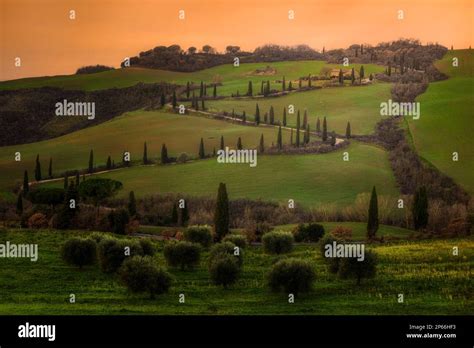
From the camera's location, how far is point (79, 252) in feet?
102

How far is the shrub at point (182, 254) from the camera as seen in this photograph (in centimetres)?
3116

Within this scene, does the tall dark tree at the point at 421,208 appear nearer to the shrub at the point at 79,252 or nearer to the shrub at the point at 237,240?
the shrub at the point at 237,240

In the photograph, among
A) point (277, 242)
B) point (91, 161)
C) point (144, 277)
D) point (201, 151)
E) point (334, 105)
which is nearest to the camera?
point (144, 277)

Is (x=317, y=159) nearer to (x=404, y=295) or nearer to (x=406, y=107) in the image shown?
(x=406, y=107)

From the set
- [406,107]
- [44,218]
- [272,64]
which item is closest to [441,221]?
[406,107]

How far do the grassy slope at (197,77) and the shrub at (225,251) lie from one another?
253 inches

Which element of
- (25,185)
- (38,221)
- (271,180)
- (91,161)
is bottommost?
(38,221)

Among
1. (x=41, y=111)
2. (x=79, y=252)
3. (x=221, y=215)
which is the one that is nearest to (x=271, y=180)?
(x=221, y=215)

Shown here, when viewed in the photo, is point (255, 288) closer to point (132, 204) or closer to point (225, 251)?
point (225, 251)

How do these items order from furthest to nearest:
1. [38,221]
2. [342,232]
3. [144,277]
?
1. [38,221]
2. [342,232]
3. [144,277]

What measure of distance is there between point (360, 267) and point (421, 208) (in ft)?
14.7

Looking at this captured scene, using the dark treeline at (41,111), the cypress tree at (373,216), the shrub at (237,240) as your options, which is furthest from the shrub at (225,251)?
the dark treeline at (41,111)

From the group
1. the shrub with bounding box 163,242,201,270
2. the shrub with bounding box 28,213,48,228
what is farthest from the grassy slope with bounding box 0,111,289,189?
the shrub with bounding box 163,242,201,270
